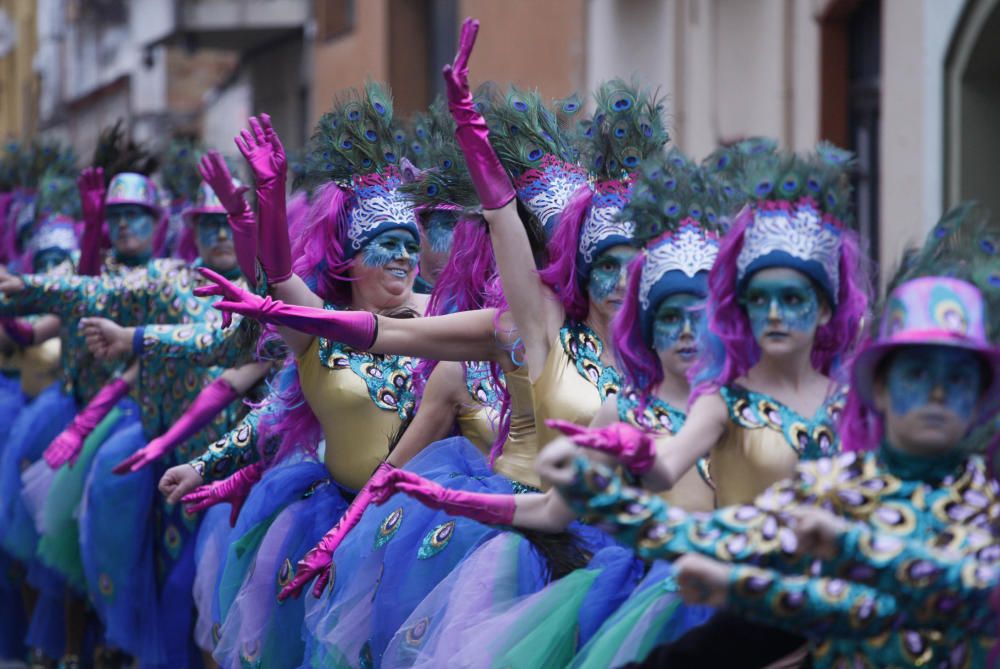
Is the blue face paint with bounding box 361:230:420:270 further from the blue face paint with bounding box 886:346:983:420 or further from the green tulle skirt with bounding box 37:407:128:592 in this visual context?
the blue face paint with bounding box 886:346:983:420

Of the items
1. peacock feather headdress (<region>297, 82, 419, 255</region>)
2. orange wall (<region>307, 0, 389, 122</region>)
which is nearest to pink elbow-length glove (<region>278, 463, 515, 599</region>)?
peacock feather headdress (<region>297, 82, 419, 255</region>)

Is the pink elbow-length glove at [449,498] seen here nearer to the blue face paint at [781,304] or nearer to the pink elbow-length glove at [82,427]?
the blue face paint at [781,304]

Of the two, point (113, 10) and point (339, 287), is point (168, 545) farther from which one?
point (113, 10)

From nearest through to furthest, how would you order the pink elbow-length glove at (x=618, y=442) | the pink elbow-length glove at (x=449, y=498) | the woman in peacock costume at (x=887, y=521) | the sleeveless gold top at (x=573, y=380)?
the woman in peacock costume at (x=887, y=521)
the pink elbow-length glove at (x=618, y=442)
the pink elbow-length glove at (x=449, y=498)
the sleeveless gold top at (x=573, y=380)

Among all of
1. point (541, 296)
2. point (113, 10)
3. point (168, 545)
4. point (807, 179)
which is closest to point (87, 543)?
point (168, 545)

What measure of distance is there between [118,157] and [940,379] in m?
6.95

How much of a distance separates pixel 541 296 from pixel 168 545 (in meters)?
3.65

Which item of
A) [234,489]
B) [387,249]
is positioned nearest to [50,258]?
[234,489]

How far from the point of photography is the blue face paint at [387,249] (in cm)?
660

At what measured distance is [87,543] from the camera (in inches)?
343

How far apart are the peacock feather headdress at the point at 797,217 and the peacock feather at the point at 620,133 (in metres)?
1.08

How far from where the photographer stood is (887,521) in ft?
12.1

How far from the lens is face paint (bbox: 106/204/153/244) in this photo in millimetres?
9414

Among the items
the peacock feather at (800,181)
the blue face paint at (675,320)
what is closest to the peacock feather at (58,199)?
the blue face paint at (675,320)
